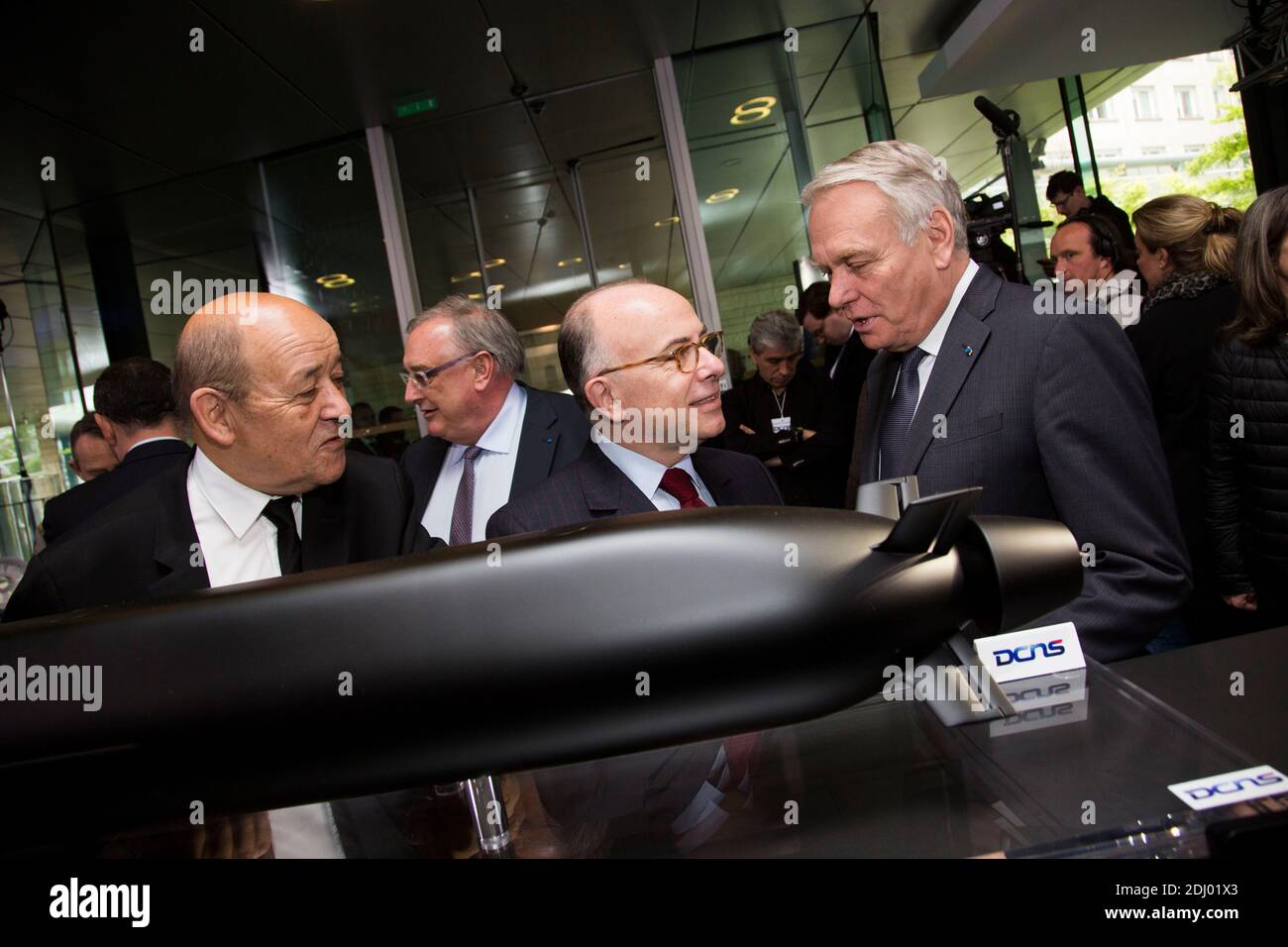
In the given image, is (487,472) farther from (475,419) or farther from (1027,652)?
(1027,652)

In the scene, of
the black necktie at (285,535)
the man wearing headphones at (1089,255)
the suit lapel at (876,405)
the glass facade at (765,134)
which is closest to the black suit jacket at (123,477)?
the black necktie at (285,535)

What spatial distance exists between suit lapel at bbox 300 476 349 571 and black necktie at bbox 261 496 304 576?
0.01 meters

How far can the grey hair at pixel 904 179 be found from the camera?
1.82m

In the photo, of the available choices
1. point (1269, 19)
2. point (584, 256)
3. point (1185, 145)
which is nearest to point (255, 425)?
point (1269, 19)

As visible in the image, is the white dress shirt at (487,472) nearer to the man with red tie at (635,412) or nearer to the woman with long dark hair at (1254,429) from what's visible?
the man with red tie at (635,412)

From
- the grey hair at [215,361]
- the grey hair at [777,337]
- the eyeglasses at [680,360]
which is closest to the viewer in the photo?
the grey hair at [215,361]

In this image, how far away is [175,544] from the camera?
122 cm

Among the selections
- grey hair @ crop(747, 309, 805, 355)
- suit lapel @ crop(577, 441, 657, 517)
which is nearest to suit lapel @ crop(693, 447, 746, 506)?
suit lapel @ crop(577, 441, 657, 517)

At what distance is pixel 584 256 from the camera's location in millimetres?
8297

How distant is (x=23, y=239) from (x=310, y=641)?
931cm

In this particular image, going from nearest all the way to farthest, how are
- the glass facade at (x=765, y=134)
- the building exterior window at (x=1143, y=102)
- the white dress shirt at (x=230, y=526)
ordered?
the white dress shirt at (x=230, y=526) < the glass facade at (x=765, y=134) < the building exterior window at (x=1143, y=102)

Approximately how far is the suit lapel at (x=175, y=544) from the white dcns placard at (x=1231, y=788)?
3.44 ft

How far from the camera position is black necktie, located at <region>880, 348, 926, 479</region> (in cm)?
185

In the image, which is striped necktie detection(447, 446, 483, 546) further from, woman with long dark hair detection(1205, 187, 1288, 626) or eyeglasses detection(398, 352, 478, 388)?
woman with long dark hair detection(1205, 187, 1288, 626)
